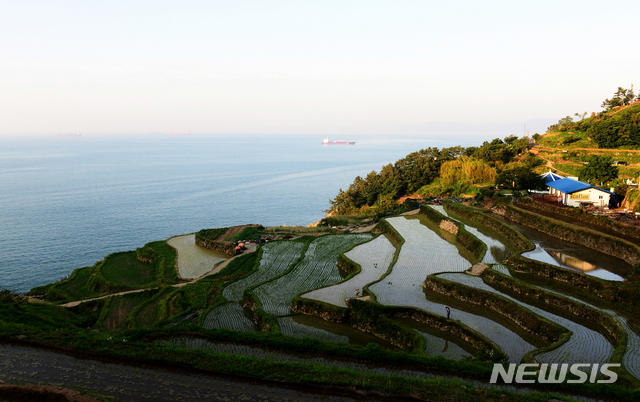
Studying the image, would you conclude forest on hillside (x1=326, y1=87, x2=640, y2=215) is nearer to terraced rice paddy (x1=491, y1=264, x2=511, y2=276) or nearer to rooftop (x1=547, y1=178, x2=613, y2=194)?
rooftop (x1=547, y1=178, x2=613, y2=194)

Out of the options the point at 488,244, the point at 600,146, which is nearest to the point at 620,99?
the point at 600,146

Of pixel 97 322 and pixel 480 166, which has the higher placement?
pixel 480 166

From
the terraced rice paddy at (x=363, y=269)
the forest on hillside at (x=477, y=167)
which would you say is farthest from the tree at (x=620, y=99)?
the terraced rice paddy at (x=363, y=269)

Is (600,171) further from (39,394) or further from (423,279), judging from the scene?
(39,394)

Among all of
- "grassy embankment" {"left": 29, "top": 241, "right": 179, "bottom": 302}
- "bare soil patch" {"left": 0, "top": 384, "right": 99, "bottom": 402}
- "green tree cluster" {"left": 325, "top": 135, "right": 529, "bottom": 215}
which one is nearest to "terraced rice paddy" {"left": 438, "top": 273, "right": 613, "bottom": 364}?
"bare soil patch" {"left": 0, "top": 384, "right": 99, "bottom": 402}

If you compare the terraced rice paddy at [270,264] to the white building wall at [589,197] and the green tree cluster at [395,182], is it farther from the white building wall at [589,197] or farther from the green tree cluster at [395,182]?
the green tree cluster at [395,182]

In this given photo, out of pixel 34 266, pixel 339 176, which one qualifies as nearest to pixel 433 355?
pixel 34 266

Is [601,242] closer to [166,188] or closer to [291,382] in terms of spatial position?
[291,382]
